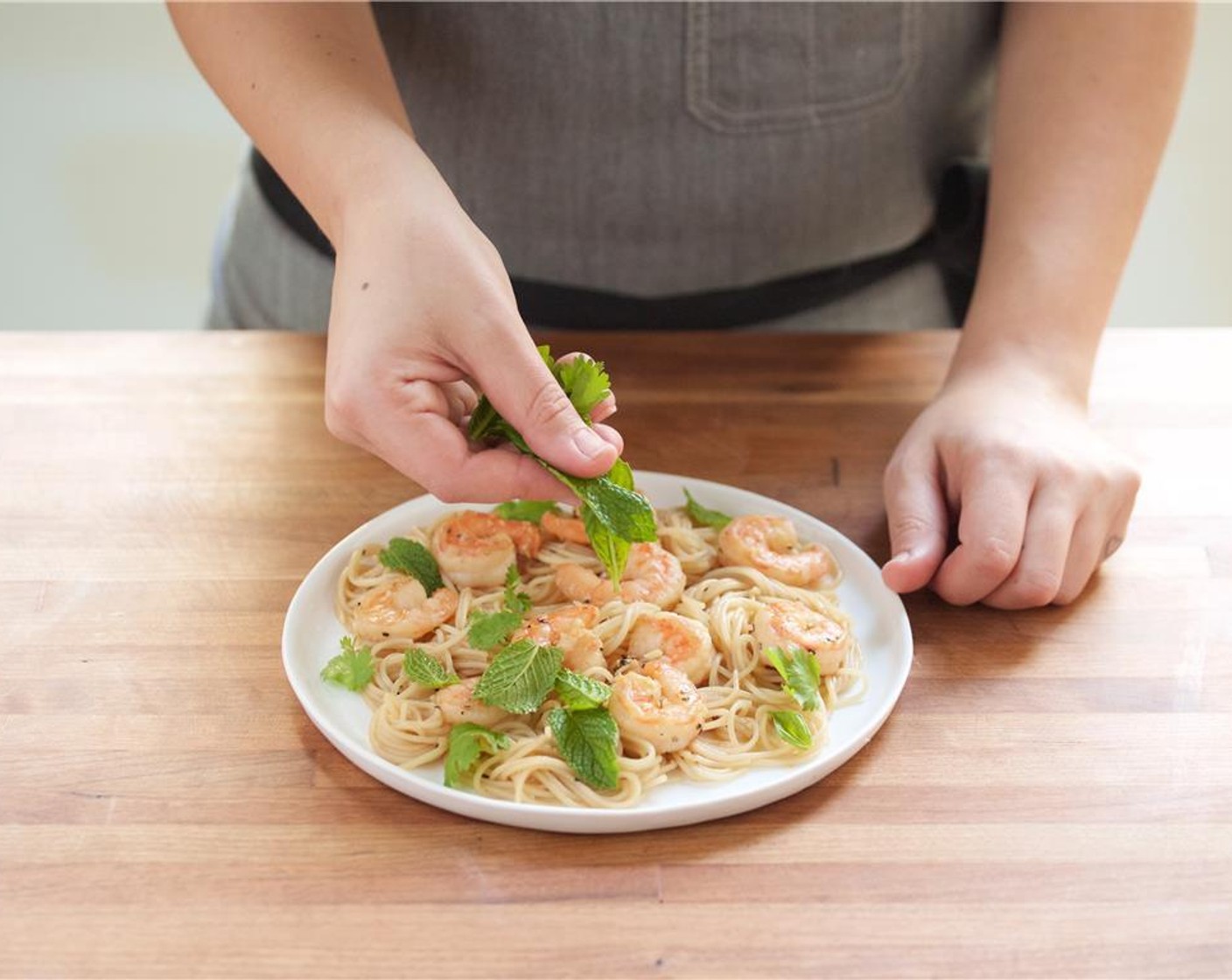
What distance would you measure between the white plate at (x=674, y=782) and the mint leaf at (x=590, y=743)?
0.05 m

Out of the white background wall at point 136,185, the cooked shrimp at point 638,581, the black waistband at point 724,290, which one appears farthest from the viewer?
the white background wall at point 136,185

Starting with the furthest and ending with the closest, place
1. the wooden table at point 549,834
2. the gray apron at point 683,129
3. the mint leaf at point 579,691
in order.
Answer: the gray apron at point 683,129 < the mint leaf at point 579,691 < the wooden table at point 549,834

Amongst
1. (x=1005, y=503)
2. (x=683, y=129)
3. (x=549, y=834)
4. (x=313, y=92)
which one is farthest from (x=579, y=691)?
(x=683, y=129)

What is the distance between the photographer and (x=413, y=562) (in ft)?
6.15

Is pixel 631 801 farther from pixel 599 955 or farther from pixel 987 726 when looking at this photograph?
pixel 987 726

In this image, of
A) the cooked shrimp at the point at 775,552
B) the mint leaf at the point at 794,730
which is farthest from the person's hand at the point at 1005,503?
the mint leaf at the point at 794,730

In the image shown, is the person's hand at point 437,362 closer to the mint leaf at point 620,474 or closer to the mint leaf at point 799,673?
the mint leaf at point 620,474

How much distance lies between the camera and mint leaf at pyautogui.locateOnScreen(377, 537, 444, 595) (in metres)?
1.87

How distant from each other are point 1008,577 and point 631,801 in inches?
26.7

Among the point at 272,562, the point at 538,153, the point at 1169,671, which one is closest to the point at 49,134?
the point at 538,153

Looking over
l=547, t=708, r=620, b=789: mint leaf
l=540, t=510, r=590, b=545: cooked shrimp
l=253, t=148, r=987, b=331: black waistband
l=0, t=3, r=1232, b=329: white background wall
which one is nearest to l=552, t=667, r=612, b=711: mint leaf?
l=547, t=708, r=620, b=789: mint leaf

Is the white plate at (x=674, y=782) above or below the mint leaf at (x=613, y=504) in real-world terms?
below

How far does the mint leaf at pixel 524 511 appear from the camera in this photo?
2004 millimetres

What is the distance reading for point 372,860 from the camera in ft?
4.81
